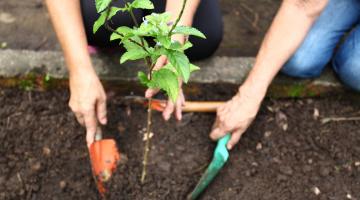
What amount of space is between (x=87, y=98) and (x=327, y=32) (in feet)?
4.20

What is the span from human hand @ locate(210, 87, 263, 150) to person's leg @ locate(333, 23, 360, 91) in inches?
21.0

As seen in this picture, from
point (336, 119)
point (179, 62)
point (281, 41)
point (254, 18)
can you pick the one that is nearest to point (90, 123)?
point (179, 62)

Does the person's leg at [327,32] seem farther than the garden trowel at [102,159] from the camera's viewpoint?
Yes

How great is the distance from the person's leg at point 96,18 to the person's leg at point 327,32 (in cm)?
80

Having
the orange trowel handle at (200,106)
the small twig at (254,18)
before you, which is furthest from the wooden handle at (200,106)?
the small twig at (254,18)

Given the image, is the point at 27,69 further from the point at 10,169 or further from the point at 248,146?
the point at 248,146

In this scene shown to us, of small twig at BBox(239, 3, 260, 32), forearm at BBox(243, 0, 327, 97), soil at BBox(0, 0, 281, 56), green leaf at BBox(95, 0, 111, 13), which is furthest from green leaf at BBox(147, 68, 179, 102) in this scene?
small twig at BBox(239, 3, 260, 32)

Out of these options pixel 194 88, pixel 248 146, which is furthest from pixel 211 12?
pixel 248 146

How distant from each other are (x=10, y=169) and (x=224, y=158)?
85 centimetres

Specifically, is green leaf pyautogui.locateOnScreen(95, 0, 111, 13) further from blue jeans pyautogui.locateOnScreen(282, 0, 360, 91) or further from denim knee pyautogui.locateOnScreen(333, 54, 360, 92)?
denim knee pyautogui.locateOnScreen(333, 54, 360, 92)

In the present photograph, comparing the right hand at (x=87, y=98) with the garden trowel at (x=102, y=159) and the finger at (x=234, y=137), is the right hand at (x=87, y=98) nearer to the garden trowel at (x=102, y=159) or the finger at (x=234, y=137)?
the garden trowel at (x=102, y=159)

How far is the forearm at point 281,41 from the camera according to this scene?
164 centimetres

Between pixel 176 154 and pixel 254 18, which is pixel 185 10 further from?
pixel 254 18

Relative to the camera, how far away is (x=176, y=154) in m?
1.72
